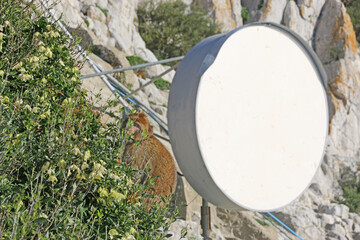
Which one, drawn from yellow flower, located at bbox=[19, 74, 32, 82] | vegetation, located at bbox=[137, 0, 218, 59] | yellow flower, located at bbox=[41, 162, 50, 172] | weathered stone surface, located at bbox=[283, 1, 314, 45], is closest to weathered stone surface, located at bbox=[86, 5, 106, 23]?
vegetation, located at bbox=[137, 0, 218, 59]

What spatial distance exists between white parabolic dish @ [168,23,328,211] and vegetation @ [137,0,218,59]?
9.68 m

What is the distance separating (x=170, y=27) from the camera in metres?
13.7

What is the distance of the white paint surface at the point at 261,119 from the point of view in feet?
9.70

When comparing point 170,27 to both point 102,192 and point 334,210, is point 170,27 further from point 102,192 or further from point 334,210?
point 102,192

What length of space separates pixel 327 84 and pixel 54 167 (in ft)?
30.1

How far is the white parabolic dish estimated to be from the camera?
2943 mm

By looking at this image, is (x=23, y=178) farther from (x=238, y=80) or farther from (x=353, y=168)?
(x=353, y=168)

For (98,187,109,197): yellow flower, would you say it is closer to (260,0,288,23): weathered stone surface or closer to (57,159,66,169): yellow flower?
(57,159,66,169): yellow flower

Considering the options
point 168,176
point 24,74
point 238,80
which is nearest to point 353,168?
point 168,176

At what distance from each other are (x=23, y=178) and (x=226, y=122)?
1352mm

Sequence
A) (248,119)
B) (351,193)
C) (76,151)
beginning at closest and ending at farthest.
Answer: (76,151)
(248,119)
(351,193)

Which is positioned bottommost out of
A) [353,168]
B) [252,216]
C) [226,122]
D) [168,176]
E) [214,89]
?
[353,168]

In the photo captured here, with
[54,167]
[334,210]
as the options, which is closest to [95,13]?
[334,210]

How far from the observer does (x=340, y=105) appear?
52.0 feet
